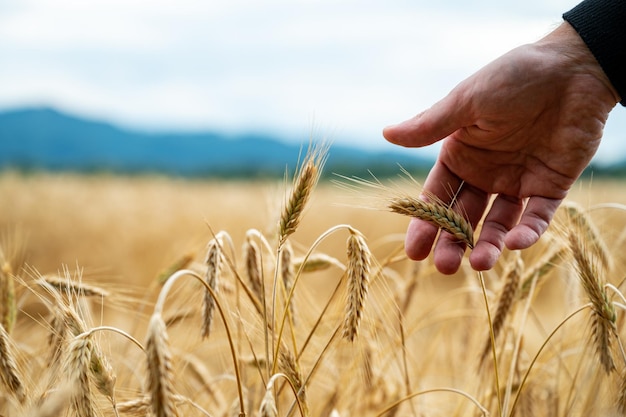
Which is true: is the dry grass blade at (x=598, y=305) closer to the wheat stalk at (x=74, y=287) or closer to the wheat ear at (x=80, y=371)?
the wheat ear at (x=80, y=371)

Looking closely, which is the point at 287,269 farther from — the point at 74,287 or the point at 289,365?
the point at 74,287

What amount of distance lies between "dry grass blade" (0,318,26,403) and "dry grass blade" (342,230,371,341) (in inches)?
29.5

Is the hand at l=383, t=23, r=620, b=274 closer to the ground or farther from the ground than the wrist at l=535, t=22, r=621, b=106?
closer to the ground

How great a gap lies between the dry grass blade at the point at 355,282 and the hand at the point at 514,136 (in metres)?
0.43

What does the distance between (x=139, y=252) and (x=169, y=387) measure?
5.66 m

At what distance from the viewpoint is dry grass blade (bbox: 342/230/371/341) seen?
1.23 meters

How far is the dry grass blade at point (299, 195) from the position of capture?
1.29 metres

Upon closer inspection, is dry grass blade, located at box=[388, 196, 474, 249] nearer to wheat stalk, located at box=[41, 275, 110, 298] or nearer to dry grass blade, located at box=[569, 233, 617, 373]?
dry grass blade, located at box=[569, 233, 617, 373]

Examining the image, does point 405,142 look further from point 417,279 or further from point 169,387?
point 169,387

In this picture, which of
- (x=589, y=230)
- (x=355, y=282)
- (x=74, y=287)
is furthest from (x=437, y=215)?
(x=74, y=287)

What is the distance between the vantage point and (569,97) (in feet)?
5.90

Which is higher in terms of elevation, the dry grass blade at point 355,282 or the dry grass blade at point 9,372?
the dry grass blade at point 355,282

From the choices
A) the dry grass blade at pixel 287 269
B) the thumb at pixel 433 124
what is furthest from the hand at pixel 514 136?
the dry grass blade at pixel 287 269

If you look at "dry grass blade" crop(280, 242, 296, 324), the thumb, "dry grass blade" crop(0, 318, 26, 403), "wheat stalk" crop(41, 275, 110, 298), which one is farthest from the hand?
"dry grass blade" crop(0, 318, 26, 403)
